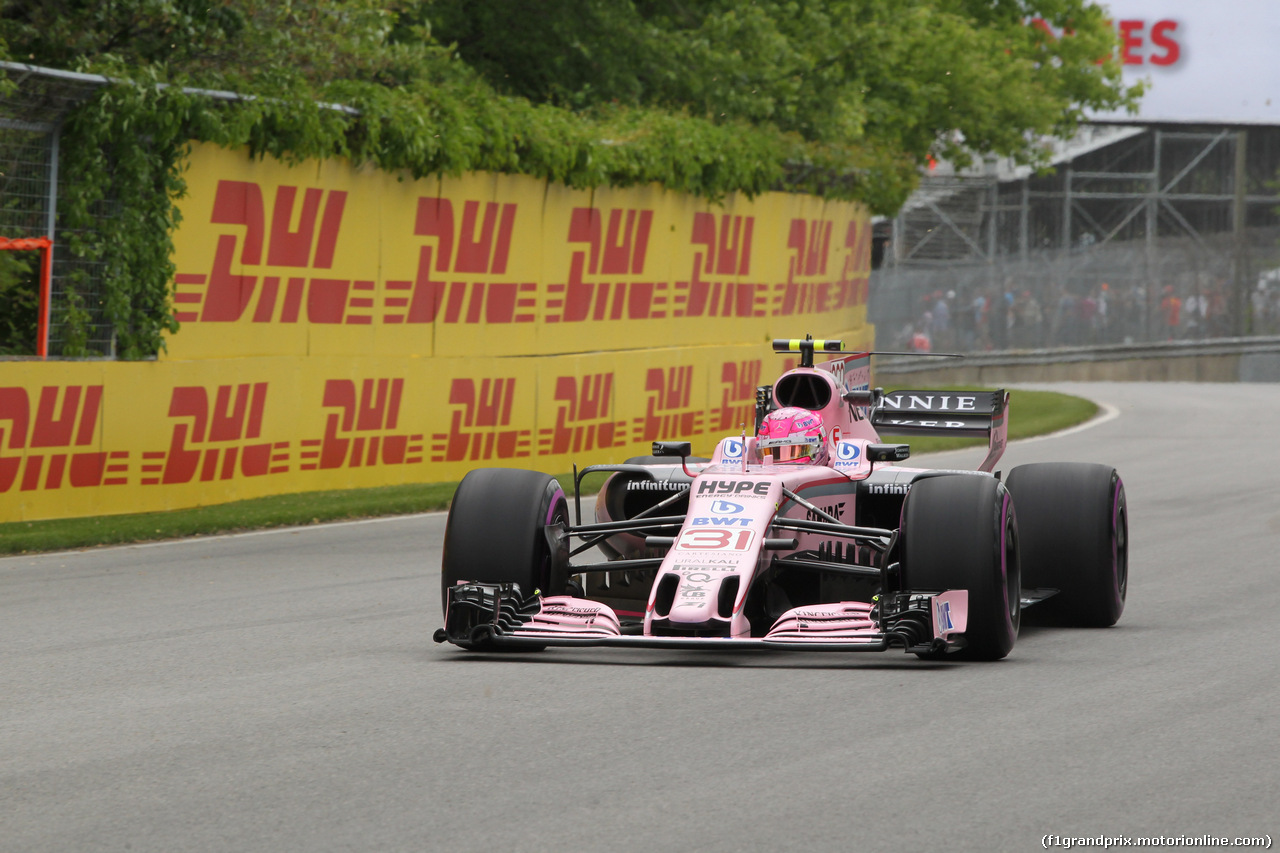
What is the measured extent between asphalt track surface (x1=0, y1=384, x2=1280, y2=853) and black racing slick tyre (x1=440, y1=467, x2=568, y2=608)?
→ 1.21 ft

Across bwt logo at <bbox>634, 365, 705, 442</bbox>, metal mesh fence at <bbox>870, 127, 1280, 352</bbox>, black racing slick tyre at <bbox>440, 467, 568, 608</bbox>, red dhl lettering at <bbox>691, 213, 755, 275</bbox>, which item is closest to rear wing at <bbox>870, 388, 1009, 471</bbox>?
black racing slick tyre at <bbox>440, 467, 568, 608</bbox>

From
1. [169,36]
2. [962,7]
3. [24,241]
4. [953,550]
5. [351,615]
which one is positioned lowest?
[351,615]

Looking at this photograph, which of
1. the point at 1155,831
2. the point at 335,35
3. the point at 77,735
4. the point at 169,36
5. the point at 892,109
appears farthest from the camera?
the point at 892,109

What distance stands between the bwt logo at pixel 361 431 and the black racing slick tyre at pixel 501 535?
7460mm

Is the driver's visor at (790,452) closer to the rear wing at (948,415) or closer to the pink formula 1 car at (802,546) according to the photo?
the pink formula 1 car at (802,546)

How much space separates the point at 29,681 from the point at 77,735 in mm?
1238

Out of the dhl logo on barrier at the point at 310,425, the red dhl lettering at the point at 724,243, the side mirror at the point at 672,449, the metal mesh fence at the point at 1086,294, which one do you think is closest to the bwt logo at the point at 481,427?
the dhl logo on barrier at the point at 310,425

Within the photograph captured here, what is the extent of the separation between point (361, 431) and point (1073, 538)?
27.8 feet

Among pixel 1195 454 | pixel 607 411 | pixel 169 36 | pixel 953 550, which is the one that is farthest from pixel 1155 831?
pixel 1195 454

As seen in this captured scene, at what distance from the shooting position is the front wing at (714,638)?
274 inches

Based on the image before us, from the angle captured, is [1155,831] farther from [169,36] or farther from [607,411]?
[607,411]

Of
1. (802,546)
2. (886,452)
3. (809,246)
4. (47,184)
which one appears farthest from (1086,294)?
(802,546)

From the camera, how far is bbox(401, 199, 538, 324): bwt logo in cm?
1662

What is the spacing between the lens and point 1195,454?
63.8ft
